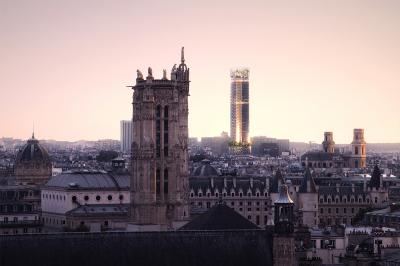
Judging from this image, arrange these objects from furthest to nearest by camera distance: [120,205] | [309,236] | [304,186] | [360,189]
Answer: [360,189] < [304,186] < [120,205] < [309,236]

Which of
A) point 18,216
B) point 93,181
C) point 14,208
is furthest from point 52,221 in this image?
point 93,181

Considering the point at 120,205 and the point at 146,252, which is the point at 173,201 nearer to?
the point at 120,205

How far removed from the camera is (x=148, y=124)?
116 m

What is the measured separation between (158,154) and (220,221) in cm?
2227

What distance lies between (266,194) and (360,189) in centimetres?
1406

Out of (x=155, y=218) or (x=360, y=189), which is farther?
(x=360, y=189)

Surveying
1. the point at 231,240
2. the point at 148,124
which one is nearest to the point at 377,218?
the point at 148,124

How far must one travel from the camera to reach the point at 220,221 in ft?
314

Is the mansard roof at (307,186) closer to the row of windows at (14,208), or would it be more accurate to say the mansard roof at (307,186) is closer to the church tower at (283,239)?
the row of windows at (14,208)

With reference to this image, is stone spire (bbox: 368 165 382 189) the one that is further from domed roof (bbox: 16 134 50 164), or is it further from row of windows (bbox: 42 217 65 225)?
row of windows (bbox: 42 217 65 225)

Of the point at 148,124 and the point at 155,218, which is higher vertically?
the point at 148,124

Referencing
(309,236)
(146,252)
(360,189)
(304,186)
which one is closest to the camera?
(146,252)

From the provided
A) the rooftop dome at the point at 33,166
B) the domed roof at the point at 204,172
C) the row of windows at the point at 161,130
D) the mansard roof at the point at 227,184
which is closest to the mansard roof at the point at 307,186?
the mansard roof at the point at 227,184

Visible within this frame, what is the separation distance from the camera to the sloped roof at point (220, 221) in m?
94.8
